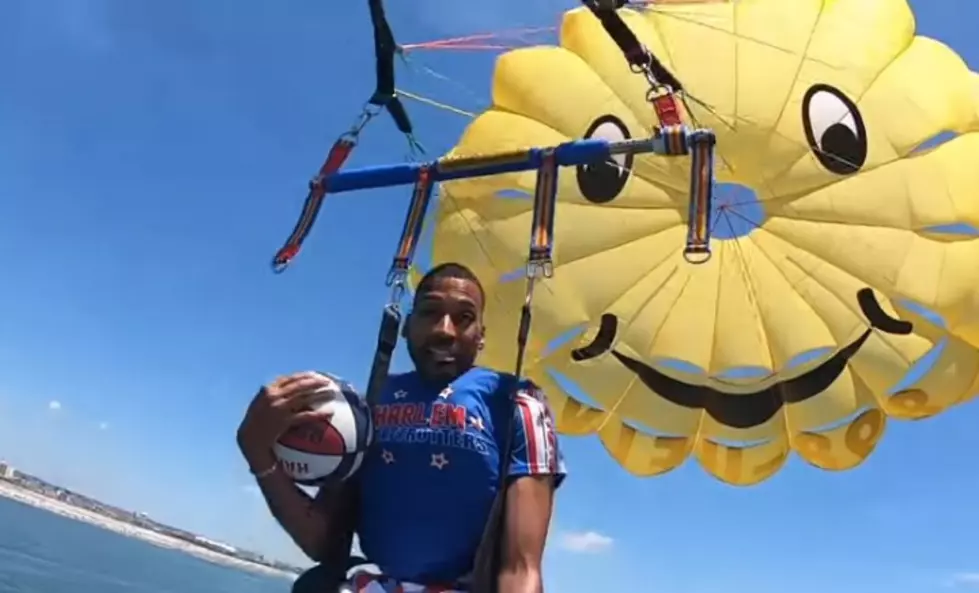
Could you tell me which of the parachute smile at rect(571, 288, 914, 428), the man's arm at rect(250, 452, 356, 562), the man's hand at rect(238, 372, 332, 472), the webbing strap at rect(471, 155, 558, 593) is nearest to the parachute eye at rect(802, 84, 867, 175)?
the parachute smile at rect(571, 288, 914, 428)

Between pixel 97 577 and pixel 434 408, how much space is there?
212 ft

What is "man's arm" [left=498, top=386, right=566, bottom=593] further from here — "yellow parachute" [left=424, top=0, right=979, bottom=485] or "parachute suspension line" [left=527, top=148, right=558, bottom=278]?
"yellow parachute" [left=424, top=0, right=979, bottom=485]

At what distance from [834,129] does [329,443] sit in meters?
5.13

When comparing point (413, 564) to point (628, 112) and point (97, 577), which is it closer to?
point (628, 112)

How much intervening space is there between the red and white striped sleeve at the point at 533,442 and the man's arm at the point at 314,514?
1.63 ft

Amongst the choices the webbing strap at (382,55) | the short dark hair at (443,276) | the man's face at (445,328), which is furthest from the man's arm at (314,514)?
the webbing strap at (382,55)

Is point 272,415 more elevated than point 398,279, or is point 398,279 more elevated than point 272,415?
point 398,279

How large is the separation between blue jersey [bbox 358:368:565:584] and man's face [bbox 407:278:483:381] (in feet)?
0.19

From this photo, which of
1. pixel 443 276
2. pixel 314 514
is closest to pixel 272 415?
pixel 314 514

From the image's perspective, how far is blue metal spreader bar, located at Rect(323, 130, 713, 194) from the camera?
139 inches

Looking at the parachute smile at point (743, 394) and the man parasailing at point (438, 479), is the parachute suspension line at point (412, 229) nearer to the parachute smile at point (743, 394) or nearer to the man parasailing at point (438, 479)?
the man parasailing at point (438, 479)

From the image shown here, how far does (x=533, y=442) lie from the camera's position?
8.57ft

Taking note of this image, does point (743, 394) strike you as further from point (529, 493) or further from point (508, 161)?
point (529, 493)

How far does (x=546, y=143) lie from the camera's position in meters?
6.76
